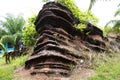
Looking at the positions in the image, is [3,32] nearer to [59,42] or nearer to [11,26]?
[11,26]

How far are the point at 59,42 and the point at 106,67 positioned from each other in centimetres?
219

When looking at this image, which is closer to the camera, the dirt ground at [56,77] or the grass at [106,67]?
the dirt ground at [56,77]

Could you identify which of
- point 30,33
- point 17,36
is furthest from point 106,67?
point 17,36

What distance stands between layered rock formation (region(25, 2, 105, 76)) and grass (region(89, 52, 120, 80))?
2.24 ft

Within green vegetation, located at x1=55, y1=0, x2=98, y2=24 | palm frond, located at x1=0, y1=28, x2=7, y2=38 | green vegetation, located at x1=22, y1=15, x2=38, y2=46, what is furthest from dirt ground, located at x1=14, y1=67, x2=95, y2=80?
palm frond, located at x1=0, y1=28, x2=7, y2=38

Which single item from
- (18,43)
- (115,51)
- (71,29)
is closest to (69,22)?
(71,29)

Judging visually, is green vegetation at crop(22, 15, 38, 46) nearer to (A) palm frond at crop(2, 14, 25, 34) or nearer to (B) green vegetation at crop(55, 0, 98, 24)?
(B) green vegetation at crop(55, 0, 98, 24)

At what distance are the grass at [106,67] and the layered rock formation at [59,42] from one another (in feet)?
2.24

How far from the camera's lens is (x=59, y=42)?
11.6 metres

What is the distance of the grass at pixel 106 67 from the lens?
33.2ft

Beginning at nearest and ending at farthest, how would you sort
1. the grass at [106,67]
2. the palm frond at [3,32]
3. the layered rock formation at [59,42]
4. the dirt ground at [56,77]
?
1. the dirt ground at [56,77]
2. the grass at [106,67]
3. the layered rock formation at [59,42]
4. the palm frond at [3,32]

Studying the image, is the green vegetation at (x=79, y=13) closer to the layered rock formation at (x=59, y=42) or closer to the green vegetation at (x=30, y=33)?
the layered rock formation at (x=59, y=42)

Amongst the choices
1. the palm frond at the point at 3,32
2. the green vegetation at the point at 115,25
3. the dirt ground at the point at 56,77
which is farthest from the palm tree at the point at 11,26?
the dirt ground at the point at 56,77

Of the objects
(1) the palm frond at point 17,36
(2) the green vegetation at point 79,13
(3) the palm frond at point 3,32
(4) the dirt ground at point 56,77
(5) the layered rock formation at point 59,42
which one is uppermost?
(3) the palm frond at point 3,32
